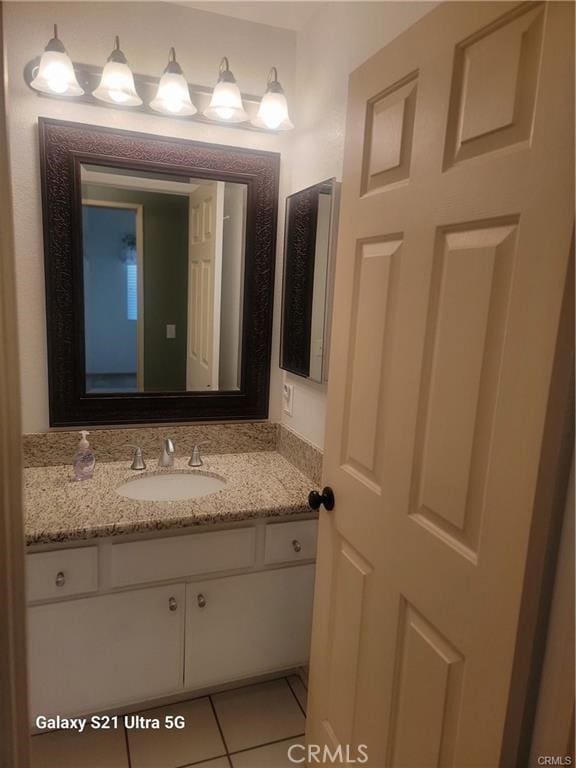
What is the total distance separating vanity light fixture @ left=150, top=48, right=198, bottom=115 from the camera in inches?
64.4

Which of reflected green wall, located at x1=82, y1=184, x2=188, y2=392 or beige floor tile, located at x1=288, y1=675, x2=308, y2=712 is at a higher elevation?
reflected green wall, located at x1=82, y1=184, x2=188, y2=392

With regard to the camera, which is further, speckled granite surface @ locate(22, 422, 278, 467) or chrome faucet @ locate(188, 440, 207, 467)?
chrome faucet @ locate(188, 440, 207, 467)

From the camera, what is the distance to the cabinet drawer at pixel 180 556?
1.51m

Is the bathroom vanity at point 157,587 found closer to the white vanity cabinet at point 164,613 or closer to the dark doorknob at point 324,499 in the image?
the white vanity cabinet at point 164,613

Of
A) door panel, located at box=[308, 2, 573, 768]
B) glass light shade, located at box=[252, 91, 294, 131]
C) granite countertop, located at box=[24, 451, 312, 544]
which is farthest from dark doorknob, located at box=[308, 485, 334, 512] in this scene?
glass light shade, located at box=[252, 91, 294, 131]

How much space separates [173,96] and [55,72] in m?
0.36

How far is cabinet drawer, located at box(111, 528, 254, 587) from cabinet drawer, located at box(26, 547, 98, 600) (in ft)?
0.21

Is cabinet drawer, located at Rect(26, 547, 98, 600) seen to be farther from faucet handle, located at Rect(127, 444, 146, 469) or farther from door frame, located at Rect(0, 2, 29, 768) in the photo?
door frame, located at Rect(0, 2, 29, 768)

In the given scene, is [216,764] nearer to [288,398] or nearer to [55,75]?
[288,398]

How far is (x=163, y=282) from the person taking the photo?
1842 millimetres

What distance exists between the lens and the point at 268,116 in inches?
70.0

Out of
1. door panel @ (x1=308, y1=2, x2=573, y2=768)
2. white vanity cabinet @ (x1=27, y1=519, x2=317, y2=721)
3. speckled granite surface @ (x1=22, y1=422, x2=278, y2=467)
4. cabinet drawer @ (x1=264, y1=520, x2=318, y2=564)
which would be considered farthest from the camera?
speckled granite surface @ (x1=22, y1=422, x2=278, y2=467)

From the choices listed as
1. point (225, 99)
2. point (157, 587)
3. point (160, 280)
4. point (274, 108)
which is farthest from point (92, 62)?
point (157, 587)

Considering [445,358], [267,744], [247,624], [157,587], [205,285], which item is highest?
[205,285]
